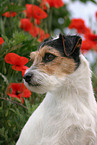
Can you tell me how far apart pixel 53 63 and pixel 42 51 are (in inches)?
5.2

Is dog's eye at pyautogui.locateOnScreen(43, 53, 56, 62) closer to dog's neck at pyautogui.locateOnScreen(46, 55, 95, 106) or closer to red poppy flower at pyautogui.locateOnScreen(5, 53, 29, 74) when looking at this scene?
dog's neck at pyautogui.locateOnScreen(46, 55, 95, 106)

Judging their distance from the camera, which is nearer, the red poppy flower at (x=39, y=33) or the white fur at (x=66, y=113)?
the white fur at (x=66, y=113)

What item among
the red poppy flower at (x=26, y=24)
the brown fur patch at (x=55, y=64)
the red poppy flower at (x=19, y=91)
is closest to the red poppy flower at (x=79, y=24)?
the red poppy flower at (x=26, y=24)

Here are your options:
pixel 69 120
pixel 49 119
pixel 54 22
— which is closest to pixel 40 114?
pixel 49 119

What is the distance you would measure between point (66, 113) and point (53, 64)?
1.29ft

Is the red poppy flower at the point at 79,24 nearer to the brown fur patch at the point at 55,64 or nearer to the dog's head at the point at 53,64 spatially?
the dog's head at the point at 53,64

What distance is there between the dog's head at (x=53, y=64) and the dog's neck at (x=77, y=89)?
2.0 inches

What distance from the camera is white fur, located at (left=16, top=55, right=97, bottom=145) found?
2.06 meters

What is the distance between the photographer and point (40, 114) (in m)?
2.19

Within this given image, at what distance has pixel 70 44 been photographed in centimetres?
213

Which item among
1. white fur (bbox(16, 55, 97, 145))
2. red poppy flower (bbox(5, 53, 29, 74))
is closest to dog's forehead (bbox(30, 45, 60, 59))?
white fur (bbox(16, 55, 97, 145))

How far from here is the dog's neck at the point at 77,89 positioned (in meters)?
2.13

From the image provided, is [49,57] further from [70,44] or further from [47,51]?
[70,44]

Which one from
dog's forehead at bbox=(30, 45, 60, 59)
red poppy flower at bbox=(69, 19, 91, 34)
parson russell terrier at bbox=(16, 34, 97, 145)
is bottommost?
red poppy flower at bbox=(69, 19, 91, 34)
